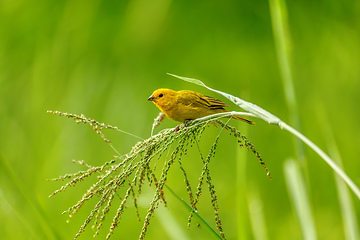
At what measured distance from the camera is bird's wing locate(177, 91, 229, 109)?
219cm

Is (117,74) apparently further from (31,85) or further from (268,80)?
(268,80)

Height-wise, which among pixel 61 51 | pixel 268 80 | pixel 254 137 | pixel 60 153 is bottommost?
pixel 254 137

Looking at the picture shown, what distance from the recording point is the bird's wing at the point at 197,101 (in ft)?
7.18

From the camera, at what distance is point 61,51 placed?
16.7 feet

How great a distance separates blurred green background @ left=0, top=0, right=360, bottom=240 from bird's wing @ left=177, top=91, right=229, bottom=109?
2.06m

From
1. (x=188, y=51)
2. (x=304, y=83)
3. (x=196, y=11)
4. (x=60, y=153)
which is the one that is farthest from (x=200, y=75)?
(x=60, y=153)

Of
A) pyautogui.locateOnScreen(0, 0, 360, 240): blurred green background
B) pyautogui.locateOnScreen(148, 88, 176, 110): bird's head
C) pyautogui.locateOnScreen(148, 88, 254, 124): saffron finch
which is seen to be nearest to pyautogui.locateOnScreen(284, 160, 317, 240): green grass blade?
pyautogui.locateOnScreen(148, 88, 254, 124): saffron finch

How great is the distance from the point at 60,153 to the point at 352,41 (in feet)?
9.01

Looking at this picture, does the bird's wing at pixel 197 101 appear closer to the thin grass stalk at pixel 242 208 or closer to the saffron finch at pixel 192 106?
the saffron finch at pixel 192 106

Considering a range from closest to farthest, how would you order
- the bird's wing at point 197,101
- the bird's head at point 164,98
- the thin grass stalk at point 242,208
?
the thin grass stalk at point 242,208 < the bird's wing at point 197,101 < the bird's head at point 164,98

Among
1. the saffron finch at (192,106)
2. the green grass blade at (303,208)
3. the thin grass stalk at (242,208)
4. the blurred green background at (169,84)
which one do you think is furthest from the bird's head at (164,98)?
the blurred green background at (169,84)

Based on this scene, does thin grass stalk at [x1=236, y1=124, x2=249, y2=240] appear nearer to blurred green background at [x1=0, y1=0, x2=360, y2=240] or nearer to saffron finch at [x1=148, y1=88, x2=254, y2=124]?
saffron finch at [x1=148, y1=88, x2=254, y2=124]

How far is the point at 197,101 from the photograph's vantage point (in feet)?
7.25

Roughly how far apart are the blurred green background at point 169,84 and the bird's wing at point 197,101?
6.77 ft
